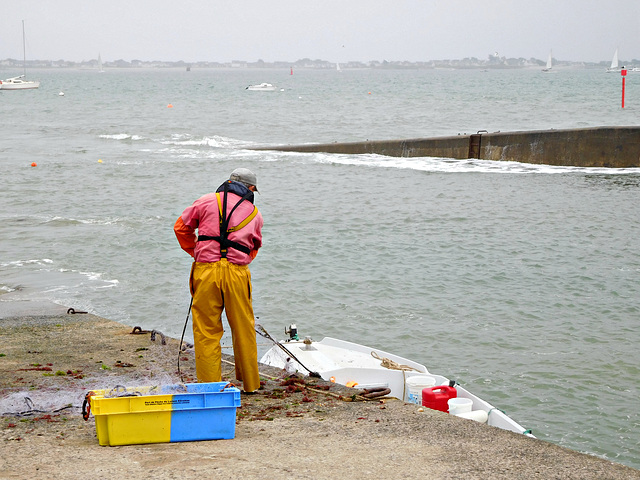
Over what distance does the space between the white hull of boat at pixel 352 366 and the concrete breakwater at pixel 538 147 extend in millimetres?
21133

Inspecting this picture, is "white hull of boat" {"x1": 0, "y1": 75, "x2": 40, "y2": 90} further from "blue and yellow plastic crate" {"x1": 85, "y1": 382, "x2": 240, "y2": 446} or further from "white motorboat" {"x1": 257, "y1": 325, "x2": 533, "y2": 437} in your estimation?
"blue and yellow plastic crate" {"x1": 85, "y1": 382, "x2": 240, "y2": 446}

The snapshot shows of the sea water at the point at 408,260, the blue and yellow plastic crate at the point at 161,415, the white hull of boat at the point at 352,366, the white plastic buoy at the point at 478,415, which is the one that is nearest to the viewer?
the blue and yellow plastic crate at the point at 161,415

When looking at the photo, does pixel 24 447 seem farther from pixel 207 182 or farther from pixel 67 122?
pixel 67 122

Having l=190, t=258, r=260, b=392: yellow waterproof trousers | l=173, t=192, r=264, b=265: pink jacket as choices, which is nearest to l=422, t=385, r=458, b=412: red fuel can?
l=190, t=258, r=260, b=392: yellow waterproof trousers

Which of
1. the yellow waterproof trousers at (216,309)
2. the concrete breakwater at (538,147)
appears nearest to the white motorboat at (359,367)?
the yellow waterproof trousers at (216,309)

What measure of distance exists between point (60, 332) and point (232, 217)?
12.2 feet

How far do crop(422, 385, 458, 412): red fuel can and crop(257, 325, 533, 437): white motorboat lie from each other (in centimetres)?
14

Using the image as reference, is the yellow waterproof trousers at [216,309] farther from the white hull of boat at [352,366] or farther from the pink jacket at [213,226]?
the white hull of boat at [352,366]

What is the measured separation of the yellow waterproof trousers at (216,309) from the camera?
609 centimetres

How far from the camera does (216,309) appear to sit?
6.18 metres

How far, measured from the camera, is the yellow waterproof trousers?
6090 millimetres

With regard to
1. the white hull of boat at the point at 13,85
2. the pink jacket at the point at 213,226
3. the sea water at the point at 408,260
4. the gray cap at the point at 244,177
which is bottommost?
the sea water at the point at 408,260

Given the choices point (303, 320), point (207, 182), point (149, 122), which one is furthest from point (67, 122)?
point (303, 320)

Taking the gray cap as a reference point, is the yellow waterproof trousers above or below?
below
